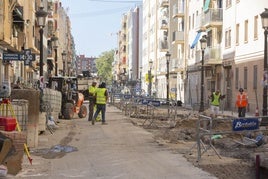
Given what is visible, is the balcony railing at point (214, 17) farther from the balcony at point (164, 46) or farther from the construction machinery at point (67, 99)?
the balcony at point (164, 46)

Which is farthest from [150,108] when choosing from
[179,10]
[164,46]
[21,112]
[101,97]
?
[164,46]

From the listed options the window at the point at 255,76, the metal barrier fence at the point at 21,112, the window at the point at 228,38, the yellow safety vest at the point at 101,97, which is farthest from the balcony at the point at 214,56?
the metal barrier fence at the point at 21,112

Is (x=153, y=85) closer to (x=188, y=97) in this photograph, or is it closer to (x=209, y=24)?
(x=188, y=97)

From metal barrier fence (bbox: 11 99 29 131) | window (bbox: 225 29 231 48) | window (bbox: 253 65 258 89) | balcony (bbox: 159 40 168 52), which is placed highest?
balcony (bbox: 159 40 168 52)

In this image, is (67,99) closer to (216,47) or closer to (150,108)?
(150,108)

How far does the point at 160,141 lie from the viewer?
16750mm

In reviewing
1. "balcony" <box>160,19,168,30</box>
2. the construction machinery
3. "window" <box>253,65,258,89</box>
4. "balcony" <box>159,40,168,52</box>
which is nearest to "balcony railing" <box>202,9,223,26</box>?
"window" <box>253,65,258,89</box>

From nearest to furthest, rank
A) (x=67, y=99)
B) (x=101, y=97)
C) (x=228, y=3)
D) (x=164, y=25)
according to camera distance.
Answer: (x=101, y=97) → (x=67, y=99) → (x=228, y=3) → (x=164, y=25)

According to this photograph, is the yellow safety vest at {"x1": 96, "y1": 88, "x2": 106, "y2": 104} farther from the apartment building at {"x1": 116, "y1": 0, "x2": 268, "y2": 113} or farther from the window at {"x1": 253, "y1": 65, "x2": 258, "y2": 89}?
the window at {"x1": 253, "y1": 65, "x2": 258, "y2": 89}

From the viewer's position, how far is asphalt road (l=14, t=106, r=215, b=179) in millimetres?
10352

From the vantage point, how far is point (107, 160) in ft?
40.0

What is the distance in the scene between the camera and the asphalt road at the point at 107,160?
34.0ft

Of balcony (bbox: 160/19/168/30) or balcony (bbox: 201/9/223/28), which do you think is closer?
balcony (bbox: 201/9/223/28)

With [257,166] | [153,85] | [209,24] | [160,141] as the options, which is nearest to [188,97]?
[209,24]
